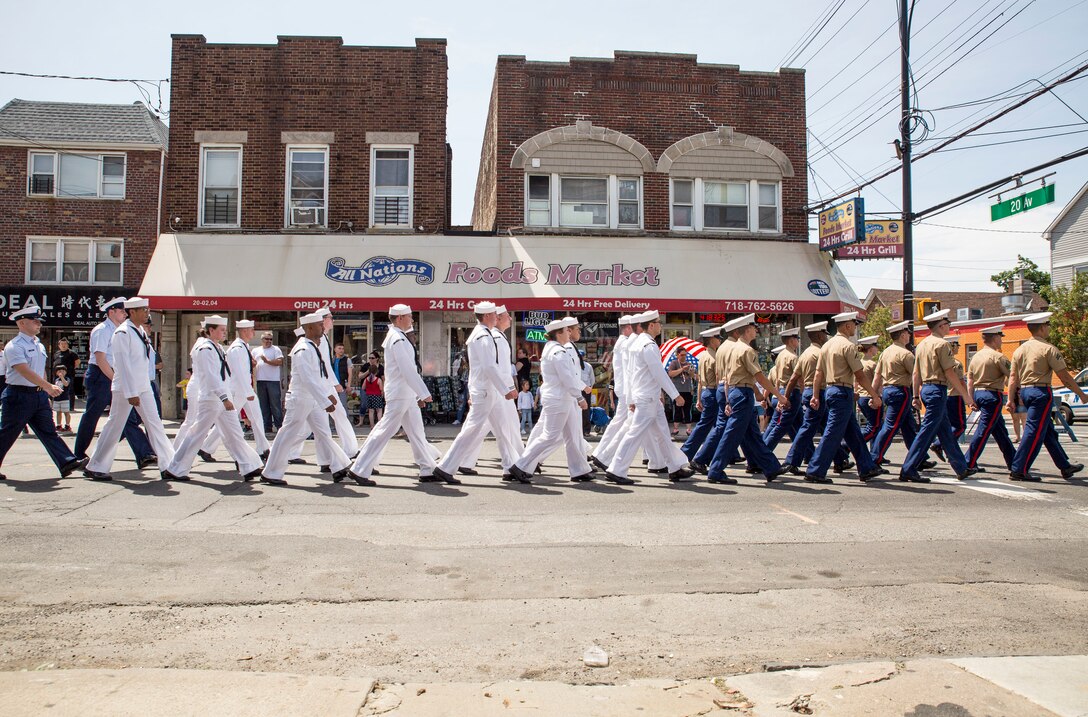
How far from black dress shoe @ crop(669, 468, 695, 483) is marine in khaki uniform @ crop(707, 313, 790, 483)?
240 millimetres

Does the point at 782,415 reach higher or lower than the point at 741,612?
higher

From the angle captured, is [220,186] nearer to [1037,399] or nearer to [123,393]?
[123,393]

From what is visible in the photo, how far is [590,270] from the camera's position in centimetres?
1870

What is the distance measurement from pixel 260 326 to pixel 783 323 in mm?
13046

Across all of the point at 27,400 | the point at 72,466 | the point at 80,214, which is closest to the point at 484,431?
the point at 72,466

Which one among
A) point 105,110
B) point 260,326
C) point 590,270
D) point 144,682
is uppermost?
point 105,110

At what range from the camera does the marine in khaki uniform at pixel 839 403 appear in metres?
9.16

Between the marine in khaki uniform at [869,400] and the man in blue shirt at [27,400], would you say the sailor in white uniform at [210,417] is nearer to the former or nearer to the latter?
the man in blue shirt at [27,400]

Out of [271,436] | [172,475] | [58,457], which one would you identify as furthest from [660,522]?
[271,436]

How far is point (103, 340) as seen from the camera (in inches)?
377

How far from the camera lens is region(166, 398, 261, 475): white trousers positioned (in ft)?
29.0

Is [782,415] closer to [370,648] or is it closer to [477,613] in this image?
[477,613]

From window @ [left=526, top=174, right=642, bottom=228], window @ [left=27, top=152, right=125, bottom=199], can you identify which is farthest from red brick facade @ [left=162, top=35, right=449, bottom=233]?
window @ [left=27, top=152, right=125, bottom=199]

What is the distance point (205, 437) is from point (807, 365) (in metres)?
7.56
